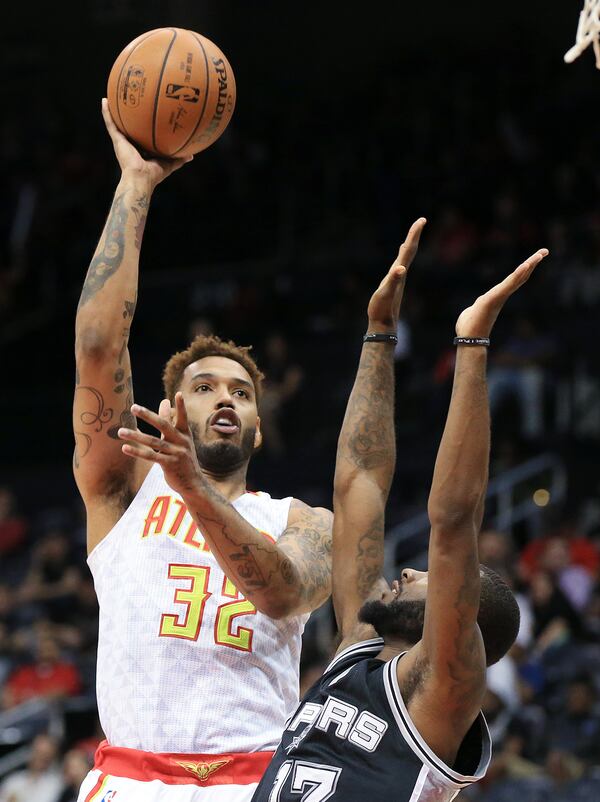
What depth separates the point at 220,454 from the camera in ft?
15.4

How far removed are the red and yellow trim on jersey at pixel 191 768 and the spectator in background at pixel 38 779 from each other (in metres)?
A: 5.94

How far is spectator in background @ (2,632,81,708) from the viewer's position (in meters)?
11.4

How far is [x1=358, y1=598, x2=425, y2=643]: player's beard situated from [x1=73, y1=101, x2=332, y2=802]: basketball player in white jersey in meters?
0.31

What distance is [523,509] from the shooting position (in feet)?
39.4

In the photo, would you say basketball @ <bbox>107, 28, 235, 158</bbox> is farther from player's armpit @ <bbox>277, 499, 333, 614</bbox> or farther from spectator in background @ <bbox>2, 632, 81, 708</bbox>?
spectator in background @ <bbox>2, 632, 81, 708</bbox>

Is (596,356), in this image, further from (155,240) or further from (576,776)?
(155,240)

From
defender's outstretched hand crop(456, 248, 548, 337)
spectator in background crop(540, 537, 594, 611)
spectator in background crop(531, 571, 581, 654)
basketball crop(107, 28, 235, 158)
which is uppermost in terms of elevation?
basketball crop(107, 28, 235, 158)

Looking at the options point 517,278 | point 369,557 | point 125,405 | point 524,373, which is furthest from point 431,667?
point 524,373

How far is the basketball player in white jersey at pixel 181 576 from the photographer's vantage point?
14.2 feet

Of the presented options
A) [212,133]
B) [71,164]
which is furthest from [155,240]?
[212,133]

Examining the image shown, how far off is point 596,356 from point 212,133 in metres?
8.66

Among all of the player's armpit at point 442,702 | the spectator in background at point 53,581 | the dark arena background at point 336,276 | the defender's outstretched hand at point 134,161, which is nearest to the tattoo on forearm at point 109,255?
the defender's outstretched hand at point 134,161

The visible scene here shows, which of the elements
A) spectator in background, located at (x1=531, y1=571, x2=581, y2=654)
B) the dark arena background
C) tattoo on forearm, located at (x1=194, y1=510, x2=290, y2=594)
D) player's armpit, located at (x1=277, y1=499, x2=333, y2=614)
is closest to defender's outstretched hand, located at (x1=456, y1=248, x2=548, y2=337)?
tattoo on forearm, located at (x1=194, y1=510, x2=290, y2=594)

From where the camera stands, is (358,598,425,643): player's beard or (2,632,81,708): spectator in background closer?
(358,598,425,643): player's beard
